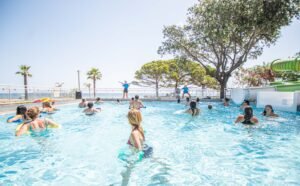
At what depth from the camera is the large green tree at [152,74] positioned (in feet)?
147

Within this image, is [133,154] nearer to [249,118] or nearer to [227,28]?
[249,118]

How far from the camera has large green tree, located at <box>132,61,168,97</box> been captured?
44719 mm

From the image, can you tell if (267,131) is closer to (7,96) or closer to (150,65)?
(7,96)

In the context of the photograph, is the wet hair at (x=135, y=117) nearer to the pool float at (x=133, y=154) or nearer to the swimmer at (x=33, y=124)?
the pool float at (x=133, y=154)

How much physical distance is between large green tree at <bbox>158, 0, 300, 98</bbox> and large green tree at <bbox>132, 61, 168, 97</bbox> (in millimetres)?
19362

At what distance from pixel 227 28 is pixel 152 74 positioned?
1141 inches

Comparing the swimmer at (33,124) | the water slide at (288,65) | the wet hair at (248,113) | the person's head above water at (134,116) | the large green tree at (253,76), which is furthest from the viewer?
the large green tree at (253,76)

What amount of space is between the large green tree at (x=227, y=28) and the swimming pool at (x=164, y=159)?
13.4 meters

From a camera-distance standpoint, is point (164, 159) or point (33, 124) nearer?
point (164, 159)

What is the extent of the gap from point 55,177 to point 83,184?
0.67 metres

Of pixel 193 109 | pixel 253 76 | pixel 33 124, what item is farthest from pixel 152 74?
pixel 33 124

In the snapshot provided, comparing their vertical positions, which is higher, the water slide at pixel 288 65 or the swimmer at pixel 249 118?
the water slide at pixel 288 65

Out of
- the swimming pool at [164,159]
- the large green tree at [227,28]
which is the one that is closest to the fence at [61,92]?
the large green tree at [227,28]

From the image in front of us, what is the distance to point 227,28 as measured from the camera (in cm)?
1873
